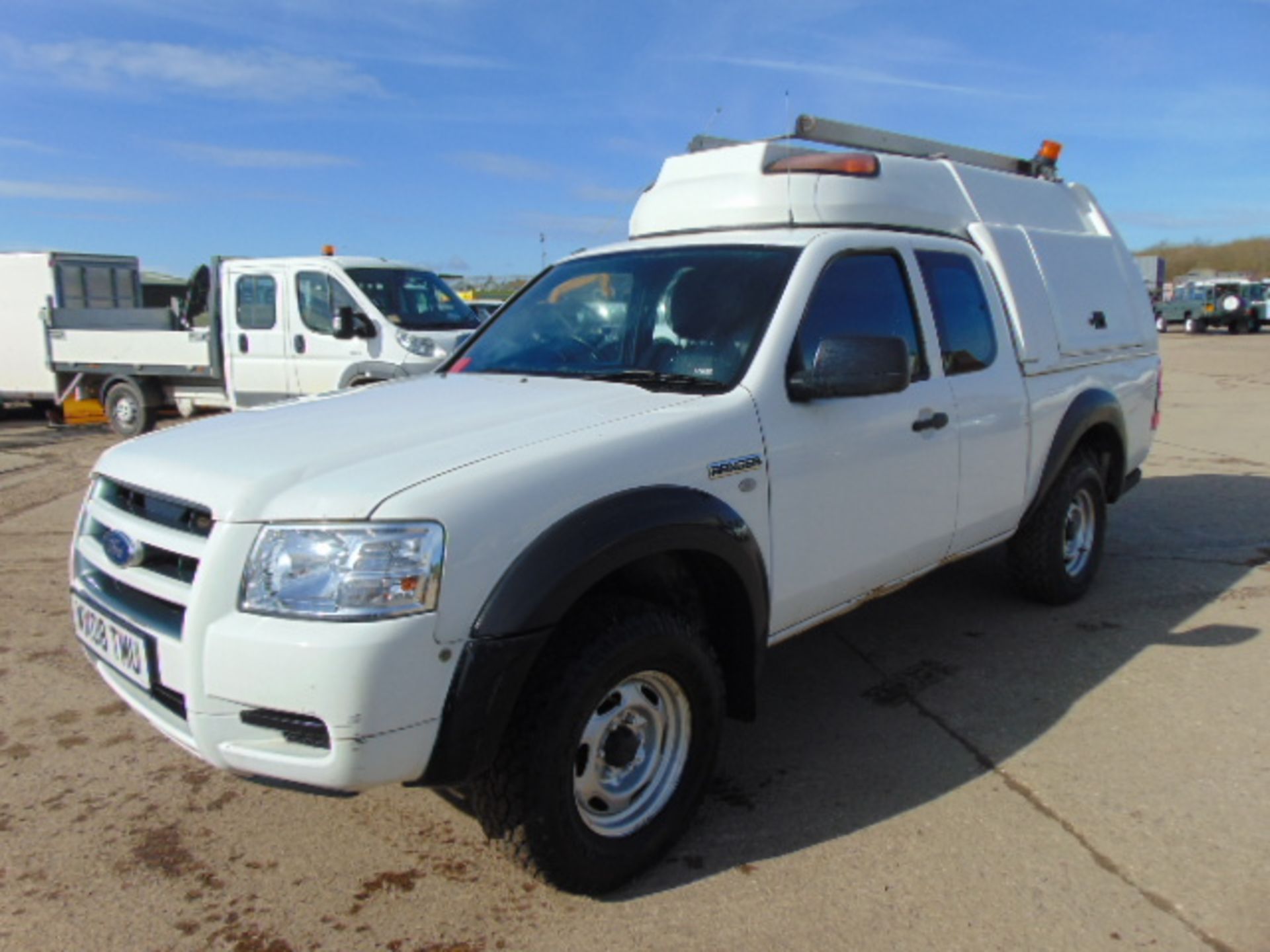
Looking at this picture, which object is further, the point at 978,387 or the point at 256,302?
the point at 256,302

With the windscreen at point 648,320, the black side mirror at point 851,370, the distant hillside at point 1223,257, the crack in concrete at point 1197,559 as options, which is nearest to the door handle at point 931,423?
the black side mirror at point 851,370

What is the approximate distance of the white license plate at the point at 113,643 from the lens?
2.55m

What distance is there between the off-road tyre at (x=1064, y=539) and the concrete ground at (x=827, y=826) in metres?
0.29

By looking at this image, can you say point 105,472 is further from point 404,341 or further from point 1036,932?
point 404,341

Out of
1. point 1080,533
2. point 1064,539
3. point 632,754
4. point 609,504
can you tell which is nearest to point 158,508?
point 609,504

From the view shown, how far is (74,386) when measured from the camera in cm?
1394

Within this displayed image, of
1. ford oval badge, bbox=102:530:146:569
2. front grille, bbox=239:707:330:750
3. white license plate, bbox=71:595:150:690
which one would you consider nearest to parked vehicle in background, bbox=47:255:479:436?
white license plate, bbox=71:595:150:690

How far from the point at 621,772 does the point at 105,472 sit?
175 cm

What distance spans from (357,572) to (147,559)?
80cm

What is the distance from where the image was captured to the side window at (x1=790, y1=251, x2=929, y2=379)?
3.38 metres

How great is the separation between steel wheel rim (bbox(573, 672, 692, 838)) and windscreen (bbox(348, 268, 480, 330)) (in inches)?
312

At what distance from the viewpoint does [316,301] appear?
34.2 feet

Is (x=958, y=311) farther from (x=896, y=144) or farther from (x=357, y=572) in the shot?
(x=357, y=572)

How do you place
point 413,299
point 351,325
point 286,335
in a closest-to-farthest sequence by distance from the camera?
point 351,325, point 413,299, point 286,335
